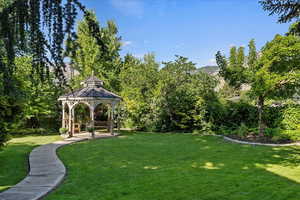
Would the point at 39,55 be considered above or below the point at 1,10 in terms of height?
below

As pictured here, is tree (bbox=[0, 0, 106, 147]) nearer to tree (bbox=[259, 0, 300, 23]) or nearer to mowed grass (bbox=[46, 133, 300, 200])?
mowed grass (bbox=[46, 133, 300, 200])

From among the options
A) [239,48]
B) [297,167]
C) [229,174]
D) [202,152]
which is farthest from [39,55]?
[239,48]

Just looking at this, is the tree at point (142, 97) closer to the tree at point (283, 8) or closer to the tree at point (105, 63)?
the tree at point (105, 63)

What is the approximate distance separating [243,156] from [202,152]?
149cm

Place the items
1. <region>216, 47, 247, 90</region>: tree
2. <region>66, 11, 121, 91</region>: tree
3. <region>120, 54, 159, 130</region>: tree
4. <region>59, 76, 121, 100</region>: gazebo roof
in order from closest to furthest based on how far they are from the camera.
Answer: <region>216, 47, 247, 90</region>: tree < <region>59, 76, 121, 100</region>: gazebo roof < <region>120, 54, 159, 130</region>: tree < <region>66, 11, 121, 91</region>: tree

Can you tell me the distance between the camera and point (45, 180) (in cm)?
513

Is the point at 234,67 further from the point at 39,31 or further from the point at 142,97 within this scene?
the point at 39,31

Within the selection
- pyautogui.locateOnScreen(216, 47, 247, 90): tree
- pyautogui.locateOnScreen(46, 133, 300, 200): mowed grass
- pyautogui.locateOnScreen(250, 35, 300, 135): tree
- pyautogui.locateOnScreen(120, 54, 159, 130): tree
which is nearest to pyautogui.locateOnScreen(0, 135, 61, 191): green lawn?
pyautogui.locateOnScreen(46, 133, 300, 200): mowed grass

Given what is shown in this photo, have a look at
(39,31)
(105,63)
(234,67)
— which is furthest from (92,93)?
(39,31)

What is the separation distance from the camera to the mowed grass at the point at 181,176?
4.42 m

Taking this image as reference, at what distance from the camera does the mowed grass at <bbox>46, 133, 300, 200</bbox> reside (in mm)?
4418

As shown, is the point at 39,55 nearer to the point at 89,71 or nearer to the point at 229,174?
the point at 229,174

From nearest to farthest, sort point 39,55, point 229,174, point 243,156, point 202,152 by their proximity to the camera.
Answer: point 39,55, point 229,174, point 243,156, point 202,152

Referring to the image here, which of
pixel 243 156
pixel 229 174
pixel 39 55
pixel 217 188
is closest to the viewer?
pixel 39 55
